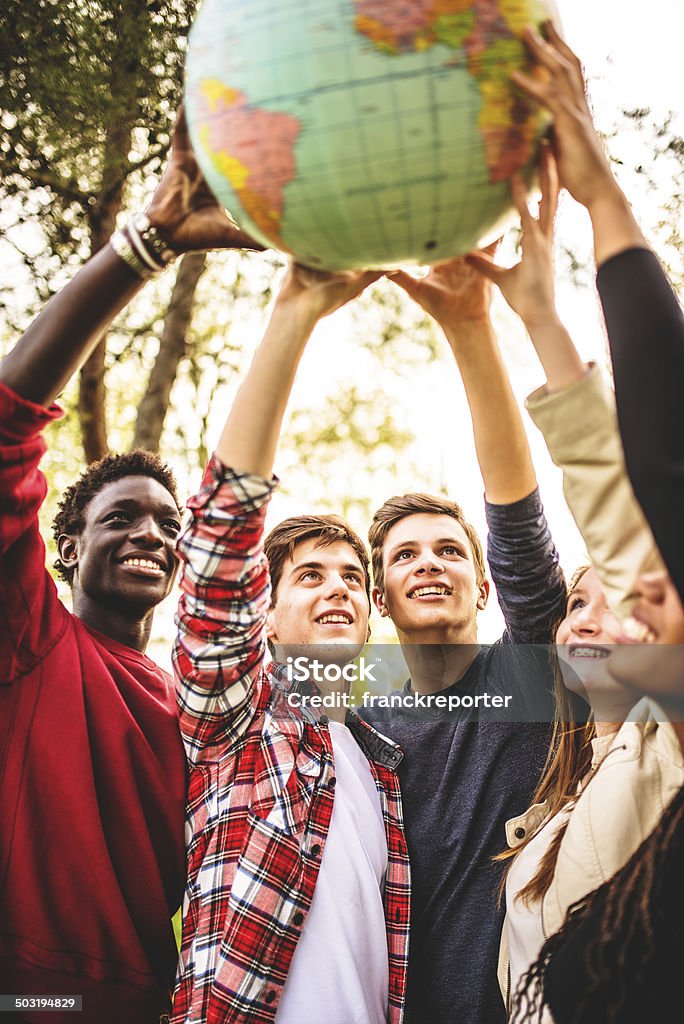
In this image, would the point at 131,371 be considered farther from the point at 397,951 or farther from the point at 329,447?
the point at 397,951

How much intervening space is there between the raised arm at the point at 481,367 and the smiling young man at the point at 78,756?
50cm

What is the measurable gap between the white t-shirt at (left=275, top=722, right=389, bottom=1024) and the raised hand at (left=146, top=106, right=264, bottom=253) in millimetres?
1506

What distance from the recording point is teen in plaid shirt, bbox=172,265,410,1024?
2186 mm

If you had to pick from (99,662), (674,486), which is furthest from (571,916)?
(99,662)

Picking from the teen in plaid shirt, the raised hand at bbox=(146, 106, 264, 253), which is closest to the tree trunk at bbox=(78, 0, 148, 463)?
the raised hand at bbox=(146, 106, 264, 253)

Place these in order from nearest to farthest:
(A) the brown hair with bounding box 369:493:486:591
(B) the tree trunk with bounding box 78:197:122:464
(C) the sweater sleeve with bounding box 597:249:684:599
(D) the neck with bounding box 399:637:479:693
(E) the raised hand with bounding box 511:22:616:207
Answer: (C) the sweater sleeve with bounding box 597:249:684:599 < (E) the raised hand with bounding box 511:22:616:207 < (D) the neck with bounding box 399:637:479:693 < (A) the brown hair with bounding box 369:493:486:591 < (B) the tree trunk with bounding box 78:197:122:464

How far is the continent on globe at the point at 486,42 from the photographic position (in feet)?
5.51

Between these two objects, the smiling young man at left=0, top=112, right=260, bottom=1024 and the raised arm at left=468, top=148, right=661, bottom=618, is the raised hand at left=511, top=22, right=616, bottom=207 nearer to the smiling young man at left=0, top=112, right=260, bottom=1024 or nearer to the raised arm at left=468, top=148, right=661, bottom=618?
the raised arm at left=468, top=148, right=661, bottom=618

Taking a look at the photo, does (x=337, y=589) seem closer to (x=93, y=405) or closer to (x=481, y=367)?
(x=481, y=367)

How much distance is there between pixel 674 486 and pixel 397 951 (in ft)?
5.18

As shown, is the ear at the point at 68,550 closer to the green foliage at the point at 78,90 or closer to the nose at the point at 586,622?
the nose at the point at 586,622

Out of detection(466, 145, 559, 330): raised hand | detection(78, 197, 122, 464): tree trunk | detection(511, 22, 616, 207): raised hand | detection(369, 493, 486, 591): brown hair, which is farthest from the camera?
detection(78, 197, 122, 464): tree trunk

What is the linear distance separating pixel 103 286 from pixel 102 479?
3.55 feet

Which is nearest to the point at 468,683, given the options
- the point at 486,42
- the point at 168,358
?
the point at 486,42
